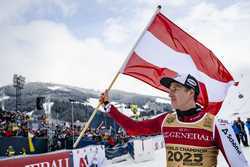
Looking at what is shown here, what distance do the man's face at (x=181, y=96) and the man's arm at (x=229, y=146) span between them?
35cm

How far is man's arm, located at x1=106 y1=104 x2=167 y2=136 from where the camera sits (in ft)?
14.5

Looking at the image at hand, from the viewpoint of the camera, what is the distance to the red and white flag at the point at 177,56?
313 inches

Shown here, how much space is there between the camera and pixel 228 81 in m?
8.24

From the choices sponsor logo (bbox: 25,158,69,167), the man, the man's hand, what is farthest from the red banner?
the man

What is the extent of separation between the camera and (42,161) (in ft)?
33.2

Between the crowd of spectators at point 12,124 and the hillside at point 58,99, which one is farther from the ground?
the hillside at point 58,99

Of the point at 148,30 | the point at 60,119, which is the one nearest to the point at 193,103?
the point at 148,30

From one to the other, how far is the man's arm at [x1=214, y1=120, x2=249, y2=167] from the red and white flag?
3868 mm

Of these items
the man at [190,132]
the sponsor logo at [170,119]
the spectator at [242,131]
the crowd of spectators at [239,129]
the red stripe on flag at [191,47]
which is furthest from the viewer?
the spectator at [242,131]

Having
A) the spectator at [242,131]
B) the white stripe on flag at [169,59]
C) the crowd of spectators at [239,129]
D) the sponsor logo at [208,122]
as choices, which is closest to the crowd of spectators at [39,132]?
the crowd of spectators at [239,129]

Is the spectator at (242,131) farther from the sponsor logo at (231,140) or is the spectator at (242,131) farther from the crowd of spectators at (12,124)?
the sponsor logo at (231,140)

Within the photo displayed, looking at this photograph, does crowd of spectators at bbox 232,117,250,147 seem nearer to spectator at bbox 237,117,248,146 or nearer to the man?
spectator at bbox 237,117,248,146

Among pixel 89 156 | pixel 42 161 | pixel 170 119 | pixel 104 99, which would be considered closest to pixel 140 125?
pixel 170 119

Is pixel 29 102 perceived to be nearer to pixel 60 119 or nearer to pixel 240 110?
pixel 60 119
